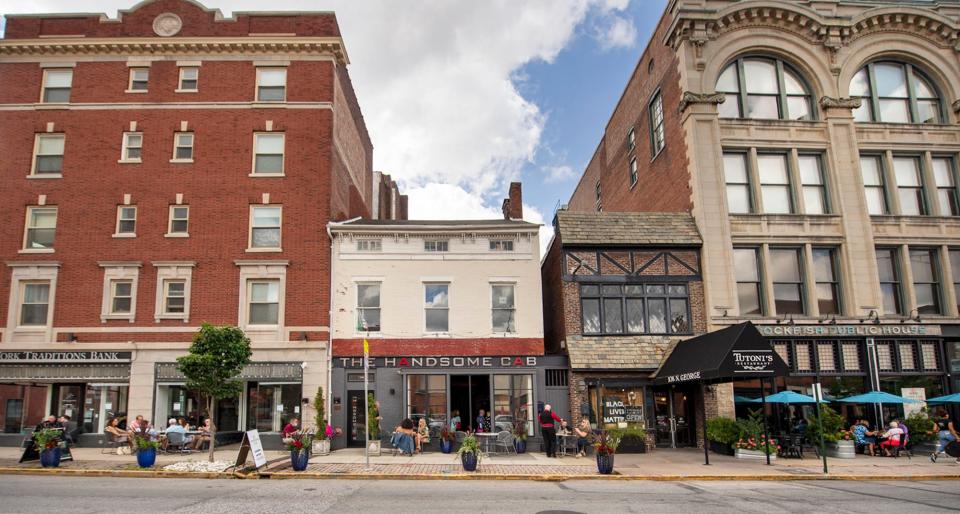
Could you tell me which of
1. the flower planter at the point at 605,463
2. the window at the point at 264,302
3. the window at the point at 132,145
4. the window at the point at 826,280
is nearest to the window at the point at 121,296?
the window at the point at 264,302

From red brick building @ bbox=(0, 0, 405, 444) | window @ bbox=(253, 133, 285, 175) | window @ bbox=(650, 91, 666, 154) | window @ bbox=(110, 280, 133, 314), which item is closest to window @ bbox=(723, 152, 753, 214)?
window @ bbox=(650, 91, 666, 154)

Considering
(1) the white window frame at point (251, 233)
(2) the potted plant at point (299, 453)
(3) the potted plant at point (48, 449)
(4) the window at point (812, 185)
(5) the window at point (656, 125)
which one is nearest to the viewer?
(2) the potted plant at point (299, 453)

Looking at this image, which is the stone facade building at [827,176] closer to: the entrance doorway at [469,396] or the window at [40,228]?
the entrance doorway at [469,396]

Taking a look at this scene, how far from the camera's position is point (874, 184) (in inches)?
1045

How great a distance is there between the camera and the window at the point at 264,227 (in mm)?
24641

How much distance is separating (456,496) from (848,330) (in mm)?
18317

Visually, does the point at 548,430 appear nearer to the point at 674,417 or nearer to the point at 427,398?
the point at 427,398

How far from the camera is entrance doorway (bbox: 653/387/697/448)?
23.8m

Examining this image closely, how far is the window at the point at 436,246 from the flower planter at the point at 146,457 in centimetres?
1133

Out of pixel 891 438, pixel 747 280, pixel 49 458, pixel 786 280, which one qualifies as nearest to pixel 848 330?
pixel 786 280

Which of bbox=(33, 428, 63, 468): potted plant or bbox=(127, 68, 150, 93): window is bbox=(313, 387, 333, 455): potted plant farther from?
bbox=(127, 68, 150, 93): window

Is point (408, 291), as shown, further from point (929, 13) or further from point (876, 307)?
point (929, 13)

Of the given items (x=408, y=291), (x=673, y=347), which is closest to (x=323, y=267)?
(x=408, y=291)

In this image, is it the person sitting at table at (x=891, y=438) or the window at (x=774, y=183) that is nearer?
the person sitting at table at (x=891, y=438)
